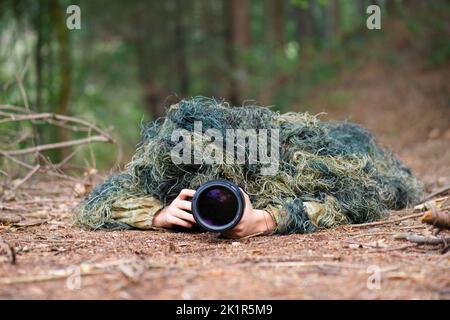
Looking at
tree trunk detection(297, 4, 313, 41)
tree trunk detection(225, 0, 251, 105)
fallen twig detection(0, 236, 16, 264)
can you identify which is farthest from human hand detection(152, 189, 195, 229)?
tree trunk detection(297, 4, 313, 41)

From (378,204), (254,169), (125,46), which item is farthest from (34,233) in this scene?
(125,46)

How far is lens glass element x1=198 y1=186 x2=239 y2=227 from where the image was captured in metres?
2.70

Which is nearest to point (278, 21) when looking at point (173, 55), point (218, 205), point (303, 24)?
point (173, 55)

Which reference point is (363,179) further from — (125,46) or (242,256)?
(125,46)

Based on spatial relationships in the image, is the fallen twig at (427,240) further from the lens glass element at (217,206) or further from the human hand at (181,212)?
the human hand at (181,212)

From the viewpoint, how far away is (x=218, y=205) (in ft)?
8.95

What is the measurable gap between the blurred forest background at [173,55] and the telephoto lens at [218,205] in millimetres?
5500

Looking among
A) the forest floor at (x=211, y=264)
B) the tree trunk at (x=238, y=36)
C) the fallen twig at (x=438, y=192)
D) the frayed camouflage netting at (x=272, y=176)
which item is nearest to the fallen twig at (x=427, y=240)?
the forest floor at (x=211, y=264)

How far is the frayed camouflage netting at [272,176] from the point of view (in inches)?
118

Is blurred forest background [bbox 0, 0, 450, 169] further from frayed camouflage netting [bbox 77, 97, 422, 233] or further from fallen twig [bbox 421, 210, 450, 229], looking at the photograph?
fallen twig [bbox 421, 210, 450, 229]

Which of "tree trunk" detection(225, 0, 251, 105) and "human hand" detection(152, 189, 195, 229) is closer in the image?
"human hand" detection(152, 189, 195, 229)

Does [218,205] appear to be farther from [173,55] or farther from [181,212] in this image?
[173,55]

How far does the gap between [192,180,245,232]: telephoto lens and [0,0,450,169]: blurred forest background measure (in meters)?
5.50

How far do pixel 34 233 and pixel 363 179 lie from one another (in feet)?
5.83
